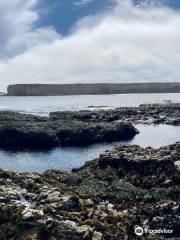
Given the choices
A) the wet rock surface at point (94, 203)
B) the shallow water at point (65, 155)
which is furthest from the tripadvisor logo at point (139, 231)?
the shallow water at point (65, 155)

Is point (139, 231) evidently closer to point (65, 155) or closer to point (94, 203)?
point (94, 203)

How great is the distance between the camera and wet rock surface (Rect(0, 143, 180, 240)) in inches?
1131

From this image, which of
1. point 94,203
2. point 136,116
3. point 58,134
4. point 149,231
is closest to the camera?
point 149,231

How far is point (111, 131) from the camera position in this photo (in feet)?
296

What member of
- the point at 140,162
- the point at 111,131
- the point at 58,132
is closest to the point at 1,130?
the point at 58,132

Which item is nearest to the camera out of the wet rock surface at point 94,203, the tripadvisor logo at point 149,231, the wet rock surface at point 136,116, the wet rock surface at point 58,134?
the wet rock surface at point 94,203

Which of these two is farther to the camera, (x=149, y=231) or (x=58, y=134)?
(x=58, y=134)

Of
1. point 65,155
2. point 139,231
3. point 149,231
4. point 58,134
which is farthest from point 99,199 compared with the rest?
point 58,134

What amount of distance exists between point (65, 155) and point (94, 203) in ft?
118

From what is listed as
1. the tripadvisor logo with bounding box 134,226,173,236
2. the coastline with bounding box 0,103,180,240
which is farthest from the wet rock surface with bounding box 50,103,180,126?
the tripadvisor logo with bounding box 134,226,173,236

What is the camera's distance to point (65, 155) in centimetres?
7081

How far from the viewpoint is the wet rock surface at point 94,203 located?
28.7 meters

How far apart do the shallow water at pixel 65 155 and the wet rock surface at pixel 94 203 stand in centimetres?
1278

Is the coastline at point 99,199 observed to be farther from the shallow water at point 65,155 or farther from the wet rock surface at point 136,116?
the wet rock surface at point 136,116
